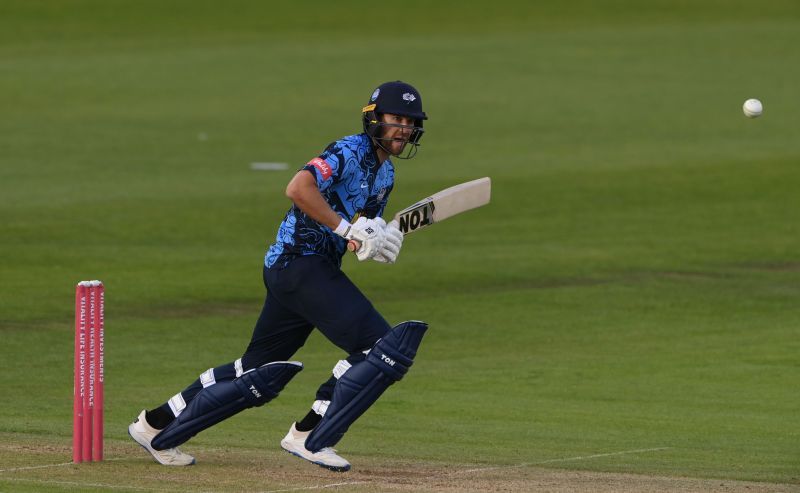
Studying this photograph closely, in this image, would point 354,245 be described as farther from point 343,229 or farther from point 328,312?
point 328,312

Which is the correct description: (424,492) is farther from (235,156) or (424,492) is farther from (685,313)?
(235,156)

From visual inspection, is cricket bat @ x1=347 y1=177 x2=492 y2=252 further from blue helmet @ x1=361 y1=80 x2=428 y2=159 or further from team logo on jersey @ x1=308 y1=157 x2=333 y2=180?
team logo on jersey @ x1=308 y1=157 x2=333 y2=180

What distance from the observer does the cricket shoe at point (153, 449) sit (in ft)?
26.8

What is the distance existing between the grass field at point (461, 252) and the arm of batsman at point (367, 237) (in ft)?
3.67

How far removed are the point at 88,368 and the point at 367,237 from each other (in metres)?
1.60

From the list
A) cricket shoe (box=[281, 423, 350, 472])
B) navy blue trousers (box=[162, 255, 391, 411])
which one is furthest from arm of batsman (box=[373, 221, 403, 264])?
cricket shoe (box=[281, 423, 350, 472])

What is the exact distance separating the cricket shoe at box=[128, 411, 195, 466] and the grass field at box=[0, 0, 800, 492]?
0.11m

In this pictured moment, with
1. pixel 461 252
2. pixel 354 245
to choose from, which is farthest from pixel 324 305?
pixel 461 252

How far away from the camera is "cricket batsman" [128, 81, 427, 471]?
303 inches

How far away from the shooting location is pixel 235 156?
91.8 feet

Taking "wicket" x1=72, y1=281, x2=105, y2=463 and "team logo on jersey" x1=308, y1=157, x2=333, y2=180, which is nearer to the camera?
"team logo on jersey" x1=308, y1=157, x2=333, y2=180

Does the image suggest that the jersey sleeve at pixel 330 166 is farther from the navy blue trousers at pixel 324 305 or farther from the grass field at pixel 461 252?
the grass field at pixel 461 252

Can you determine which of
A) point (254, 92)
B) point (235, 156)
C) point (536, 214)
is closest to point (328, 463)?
point (536, 214)

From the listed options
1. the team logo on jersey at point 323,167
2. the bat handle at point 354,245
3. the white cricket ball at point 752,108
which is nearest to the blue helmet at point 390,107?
the team logo on jersey at point 323,167
